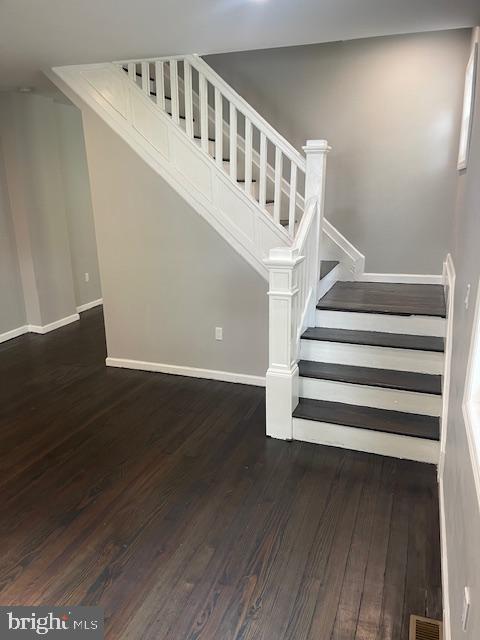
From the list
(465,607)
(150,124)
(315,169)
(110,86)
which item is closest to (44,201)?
(110,86)

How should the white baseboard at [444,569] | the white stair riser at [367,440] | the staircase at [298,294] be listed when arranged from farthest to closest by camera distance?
the staircase at [298,294]
the white stair riser at [367,440]
the white baseboard at [444,569]

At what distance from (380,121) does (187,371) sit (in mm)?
2869

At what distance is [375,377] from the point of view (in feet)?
9.86

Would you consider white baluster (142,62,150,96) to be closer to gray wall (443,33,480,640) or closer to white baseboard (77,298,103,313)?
gray wall (443,33,480,640)

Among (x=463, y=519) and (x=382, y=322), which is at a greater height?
(x=382, y=322)

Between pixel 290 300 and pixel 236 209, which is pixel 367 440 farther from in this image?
pixel 236 209

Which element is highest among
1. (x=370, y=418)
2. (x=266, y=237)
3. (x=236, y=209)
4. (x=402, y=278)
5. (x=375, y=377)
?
(x=236, y=209)

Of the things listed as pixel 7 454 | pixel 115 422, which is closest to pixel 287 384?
pixel 115 422

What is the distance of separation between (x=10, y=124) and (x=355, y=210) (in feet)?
11.9

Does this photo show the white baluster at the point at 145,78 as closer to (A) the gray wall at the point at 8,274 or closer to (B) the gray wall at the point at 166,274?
(B) the gray wall at the point at 166,274

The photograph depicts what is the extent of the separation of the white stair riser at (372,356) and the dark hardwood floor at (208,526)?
0.60 meters

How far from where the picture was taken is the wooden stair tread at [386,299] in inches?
131

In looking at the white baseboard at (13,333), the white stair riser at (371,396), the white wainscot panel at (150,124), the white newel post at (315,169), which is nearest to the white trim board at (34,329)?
the white baseboard at (13,333)

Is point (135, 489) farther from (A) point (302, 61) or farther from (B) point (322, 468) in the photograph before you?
(A) point (302, 61)
